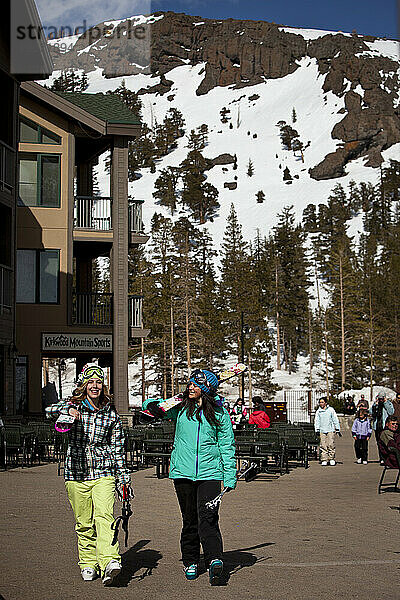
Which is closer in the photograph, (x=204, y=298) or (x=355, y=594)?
(x=355, y=594)

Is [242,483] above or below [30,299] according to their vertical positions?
below

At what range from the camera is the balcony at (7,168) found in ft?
74.9

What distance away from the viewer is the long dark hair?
23.5 feet

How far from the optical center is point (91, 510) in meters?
6.93

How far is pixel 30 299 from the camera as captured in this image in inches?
1131

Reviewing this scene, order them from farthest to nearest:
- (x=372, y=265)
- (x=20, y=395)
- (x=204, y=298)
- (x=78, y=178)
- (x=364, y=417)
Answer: (x=372, y=265) → (x=204, y=298) → (x=78, y=178) → (x=20, y=395) → (x=364, y=417)

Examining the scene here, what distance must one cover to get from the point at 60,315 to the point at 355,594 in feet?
76.1

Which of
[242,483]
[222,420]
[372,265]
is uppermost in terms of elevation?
[372,265]

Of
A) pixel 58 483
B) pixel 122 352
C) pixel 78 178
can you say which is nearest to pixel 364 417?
pixel 58 483

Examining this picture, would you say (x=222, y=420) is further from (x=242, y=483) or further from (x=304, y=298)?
(x=304, y=298)

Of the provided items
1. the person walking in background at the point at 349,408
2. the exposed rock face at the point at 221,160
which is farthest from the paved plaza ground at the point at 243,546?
the exposed rock face at the point at 221,160

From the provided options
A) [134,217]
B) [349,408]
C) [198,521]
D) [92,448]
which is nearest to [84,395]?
[92,448]

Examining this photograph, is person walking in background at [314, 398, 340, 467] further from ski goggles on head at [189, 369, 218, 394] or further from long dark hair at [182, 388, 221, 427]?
long dark hair at [182, 388, 221, 427]

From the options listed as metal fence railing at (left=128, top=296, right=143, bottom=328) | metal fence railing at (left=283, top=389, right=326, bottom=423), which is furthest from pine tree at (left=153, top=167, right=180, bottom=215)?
metal fence railing at (left=128, top=296, right=143, bottom=328)
